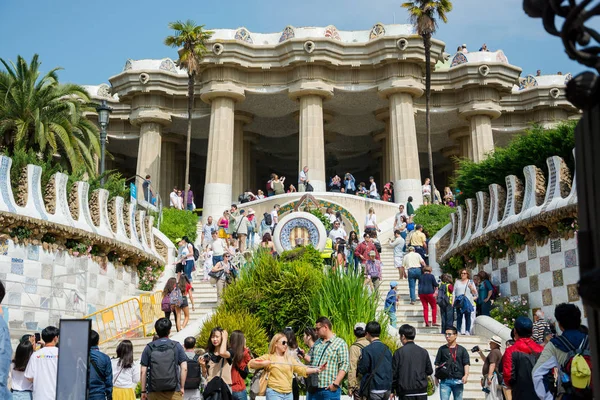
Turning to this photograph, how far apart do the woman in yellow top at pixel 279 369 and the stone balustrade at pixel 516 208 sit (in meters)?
8.44

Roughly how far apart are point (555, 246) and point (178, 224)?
17.8 meters

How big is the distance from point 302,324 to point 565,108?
29.9 m

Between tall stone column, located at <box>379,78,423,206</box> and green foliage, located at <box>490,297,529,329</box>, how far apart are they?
19061 mm

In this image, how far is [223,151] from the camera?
36344mm

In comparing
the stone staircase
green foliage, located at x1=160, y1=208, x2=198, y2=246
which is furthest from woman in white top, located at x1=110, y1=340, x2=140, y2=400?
green foliage, located at x1=160, y1=208, x2=198, y2=246

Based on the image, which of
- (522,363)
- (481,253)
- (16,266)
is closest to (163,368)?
(522,363)

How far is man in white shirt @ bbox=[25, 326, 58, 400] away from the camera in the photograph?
705 cm

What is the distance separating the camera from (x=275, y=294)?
15.1 meters

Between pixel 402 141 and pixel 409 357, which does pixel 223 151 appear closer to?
pixel 402 141

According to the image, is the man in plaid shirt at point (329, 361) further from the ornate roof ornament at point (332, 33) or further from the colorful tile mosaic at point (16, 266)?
the ornate roof ornament at point (332, 33)

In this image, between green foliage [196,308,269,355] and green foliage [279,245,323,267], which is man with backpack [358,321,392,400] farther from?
green foliage [279,245,323,267]

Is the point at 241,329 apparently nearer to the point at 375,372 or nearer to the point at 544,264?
the point at 375,372

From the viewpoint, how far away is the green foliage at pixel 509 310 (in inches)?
618

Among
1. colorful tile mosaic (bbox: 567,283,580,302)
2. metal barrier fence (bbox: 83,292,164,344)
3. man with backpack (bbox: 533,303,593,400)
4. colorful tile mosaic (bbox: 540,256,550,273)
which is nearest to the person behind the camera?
man with backpack (bbox: 533,303,593,400)
